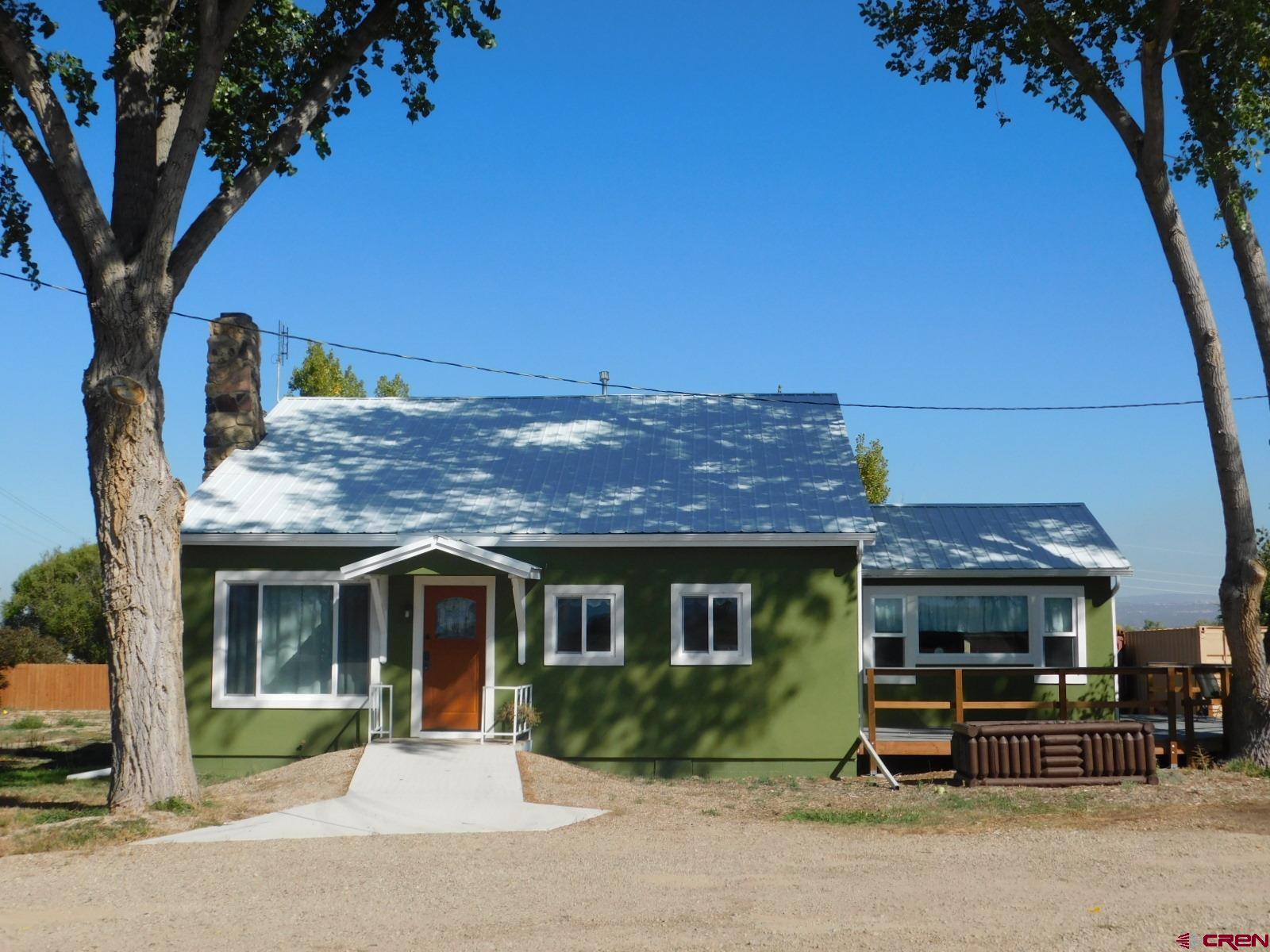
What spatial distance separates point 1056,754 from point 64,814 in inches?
423

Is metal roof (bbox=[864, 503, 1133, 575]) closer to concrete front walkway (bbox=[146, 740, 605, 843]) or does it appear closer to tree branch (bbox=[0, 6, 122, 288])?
concrete front walkway (bbox=[146, 740, 605, 843])

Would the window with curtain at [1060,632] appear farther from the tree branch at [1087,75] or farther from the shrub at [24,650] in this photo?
the shrub at [24,650]

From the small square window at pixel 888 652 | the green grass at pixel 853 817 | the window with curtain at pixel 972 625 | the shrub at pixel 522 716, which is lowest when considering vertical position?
the green grass at pixel 853 817

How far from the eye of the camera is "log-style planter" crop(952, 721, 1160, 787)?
555 inches

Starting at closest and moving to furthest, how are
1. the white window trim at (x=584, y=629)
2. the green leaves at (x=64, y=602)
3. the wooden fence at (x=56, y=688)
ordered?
the white window trim at (x=584, y=629) → the wooden fence at (x=56, y=688) → the green leaves at (x=64, y=602)

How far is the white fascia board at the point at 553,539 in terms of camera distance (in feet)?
50.2

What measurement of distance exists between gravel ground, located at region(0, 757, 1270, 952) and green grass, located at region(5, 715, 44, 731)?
15.8m

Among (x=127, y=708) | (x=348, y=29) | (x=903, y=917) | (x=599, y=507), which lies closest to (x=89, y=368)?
(x=127, y=708)

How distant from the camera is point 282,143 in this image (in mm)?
13273

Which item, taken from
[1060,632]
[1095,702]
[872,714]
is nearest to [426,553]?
[872,714]

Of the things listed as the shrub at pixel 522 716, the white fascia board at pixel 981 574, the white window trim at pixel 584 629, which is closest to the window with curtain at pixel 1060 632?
the white fascia board at pixel 981 574

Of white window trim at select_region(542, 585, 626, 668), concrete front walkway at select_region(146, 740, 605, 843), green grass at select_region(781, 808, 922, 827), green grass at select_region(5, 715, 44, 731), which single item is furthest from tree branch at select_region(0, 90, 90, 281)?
green grass at select_region(5, 715, 44, 731)

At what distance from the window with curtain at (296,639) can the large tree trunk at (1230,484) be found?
11.2 m

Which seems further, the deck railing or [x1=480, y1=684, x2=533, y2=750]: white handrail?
[x1=480, y1=684, x2=533, y2=750]: white handrail
